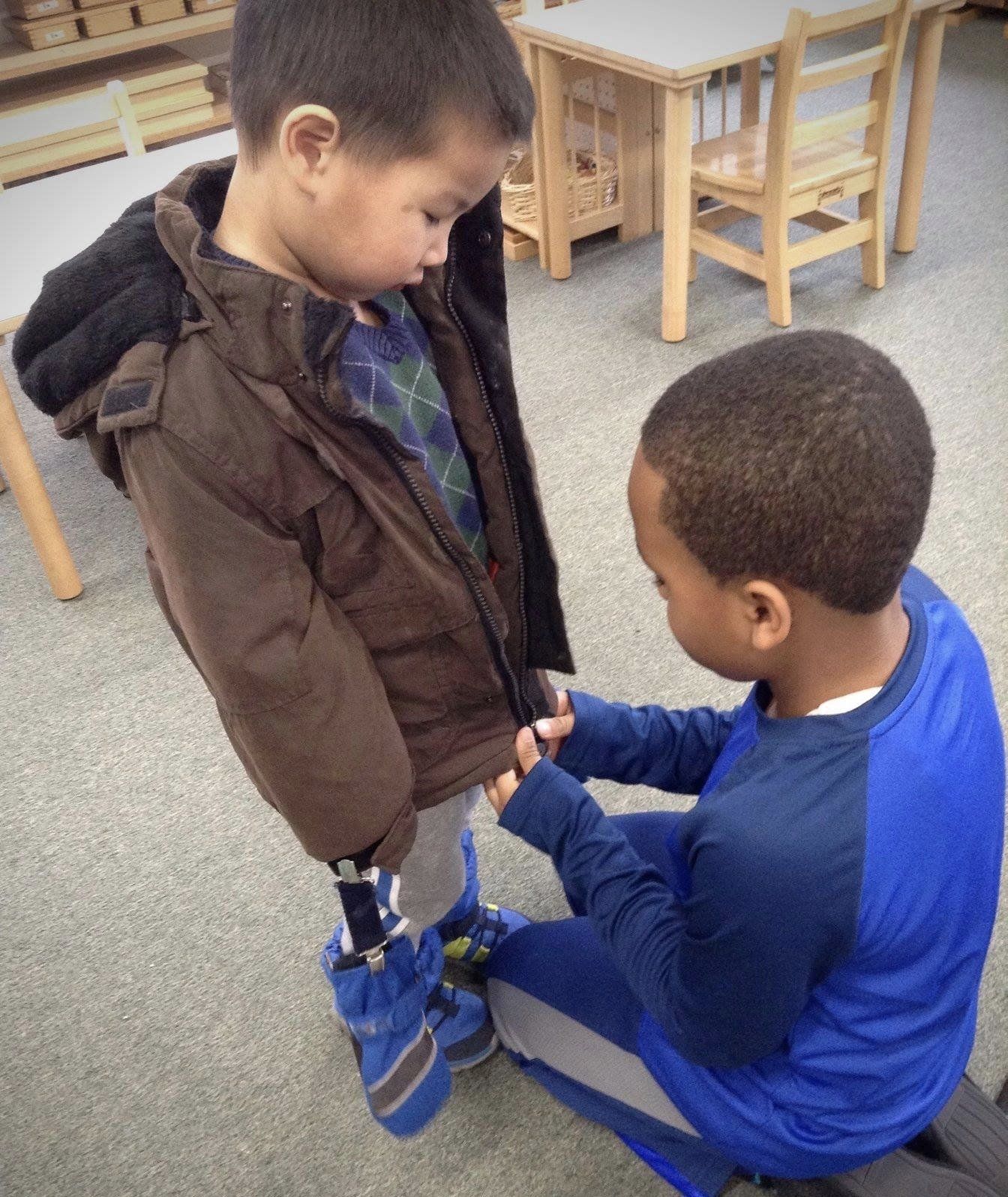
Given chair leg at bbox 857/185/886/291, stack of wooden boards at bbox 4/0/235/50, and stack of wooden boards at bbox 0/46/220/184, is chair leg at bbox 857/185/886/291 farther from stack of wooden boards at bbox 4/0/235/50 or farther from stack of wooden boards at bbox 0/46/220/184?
stack of wooden boards at bbox 4/0/235/50

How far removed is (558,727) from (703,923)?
1.11 feet

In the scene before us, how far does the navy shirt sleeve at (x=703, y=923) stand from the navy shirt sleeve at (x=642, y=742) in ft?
0.36

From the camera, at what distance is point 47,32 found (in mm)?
3400

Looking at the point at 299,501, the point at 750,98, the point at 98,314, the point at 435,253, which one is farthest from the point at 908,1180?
the point at 750,98

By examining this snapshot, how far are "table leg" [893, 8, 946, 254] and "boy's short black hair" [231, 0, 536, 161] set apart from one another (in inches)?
96.4

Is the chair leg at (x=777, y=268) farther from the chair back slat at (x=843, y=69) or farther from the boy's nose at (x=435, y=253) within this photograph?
the boy's nose at (x=435, y=253)

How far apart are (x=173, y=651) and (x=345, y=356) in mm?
1258

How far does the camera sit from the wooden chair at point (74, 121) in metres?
2.19

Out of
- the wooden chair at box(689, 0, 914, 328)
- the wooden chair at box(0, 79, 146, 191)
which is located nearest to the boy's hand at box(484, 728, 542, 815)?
the wooden chair at box(0, 79, 146, 191)

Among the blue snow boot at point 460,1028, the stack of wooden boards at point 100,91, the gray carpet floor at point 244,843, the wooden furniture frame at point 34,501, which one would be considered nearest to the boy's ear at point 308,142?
the blue snow boot at point 460,1028

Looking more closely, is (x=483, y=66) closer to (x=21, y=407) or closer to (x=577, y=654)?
(x=577, y=654)

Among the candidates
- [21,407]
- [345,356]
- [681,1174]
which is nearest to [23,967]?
[681,1174]

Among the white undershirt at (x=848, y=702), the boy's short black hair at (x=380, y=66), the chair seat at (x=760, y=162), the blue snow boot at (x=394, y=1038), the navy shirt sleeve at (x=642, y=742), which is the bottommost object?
the blue snow boot at (x=394, y=1038)

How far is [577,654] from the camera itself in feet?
6.41
